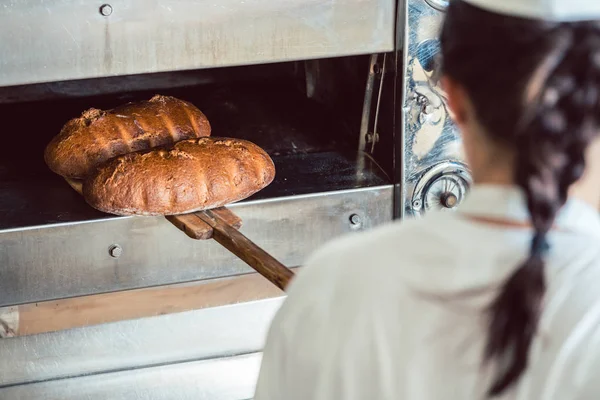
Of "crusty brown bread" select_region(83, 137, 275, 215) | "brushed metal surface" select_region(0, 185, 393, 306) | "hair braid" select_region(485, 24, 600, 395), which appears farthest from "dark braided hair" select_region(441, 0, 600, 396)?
"brushed metal surface" select_region(0, 185, 393, 306)

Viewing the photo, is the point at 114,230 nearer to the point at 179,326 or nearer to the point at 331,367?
the point at 179,326

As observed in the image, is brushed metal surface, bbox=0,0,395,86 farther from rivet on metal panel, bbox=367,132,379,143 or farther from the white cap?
the white cap

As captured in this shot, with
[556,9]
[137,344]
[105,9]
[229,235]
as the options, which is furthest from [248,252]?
[556,9]

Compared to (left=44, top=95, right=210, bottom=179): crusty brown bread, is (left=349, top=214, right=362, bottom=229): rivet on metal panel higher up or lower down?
lower down

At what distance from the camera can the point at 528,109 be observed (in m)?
0.70

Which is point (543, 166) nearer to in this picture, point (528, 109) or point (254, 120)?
point (528, 109)

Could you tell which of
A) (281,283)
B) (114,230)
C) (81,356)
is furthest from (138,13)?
(81,356)

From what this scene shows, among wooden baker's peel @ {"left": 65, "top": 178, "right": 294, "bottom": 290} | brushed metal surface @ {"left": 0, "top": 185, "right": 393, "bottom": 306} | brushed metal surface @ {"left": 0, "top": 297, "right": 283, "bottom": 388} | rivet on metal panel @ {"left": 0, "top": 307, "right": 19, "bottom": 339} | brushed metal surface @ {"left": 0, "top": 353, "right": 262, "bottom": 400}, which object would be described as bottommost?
brushed metal surface @ {"left": 0, "top": 353, "right": 262, "bottom": 400}

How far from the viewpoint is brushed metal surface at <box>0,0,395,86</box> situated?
163cm

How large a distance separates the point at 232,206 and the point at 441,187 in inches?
18.4

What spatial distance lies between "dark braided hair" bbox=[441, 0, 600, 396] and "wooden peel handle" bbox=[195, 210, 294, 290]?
2.05 ft

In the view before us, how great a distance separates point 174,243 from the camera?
1824mm

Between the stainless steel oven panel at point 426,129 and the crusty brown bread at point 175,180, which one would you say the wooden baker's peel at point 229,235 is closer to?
the crusty brown bread at point 175,180

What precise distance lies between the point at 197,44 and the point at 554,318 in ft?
3.71
